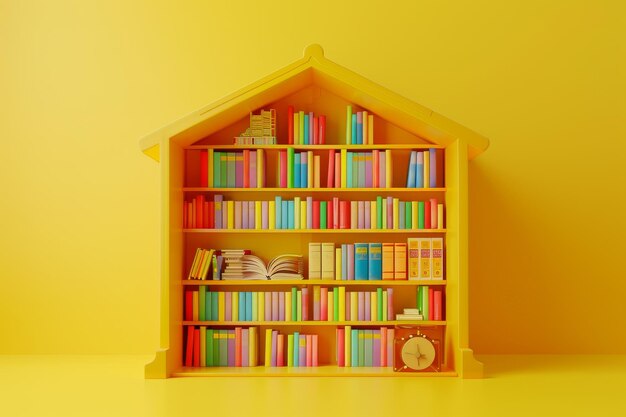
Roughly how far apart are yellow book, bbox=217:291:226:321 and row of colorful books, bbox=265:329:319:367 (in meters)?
0.40

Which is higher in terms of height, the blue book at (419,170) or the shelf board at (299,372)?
the blue book at (419,170)

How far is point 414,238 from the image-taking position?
6254 mm

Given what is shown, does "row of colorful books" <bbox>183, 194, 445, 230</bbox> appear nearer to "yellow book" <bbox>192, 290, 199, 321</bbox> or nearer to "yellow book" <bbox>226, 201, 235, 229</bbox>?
"yellow book" <bbox>226, 201, 235, 229</bbox>

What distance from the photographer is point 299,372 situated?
5828mm

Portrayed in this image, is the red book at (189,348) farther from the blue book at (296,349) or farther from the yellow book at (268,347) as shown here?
the blue book at (296,349)

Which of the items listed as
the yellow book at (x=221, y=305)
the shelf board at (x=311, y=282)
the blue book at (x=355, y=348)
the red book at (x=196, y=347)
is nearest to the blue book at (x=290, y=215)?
the shelf board at (x=311, y=282)

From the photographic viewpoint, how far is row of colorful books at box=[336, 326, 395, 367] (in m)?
6.09

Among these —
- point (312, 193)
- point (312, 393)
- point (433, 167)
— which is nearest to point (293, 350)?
point (312, 393)

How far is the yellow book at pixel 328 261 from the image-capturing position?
6199 mm

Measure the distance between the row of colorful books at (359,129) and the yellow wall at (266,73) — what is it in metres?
0.69

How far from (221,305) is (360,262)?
48.1 inches
